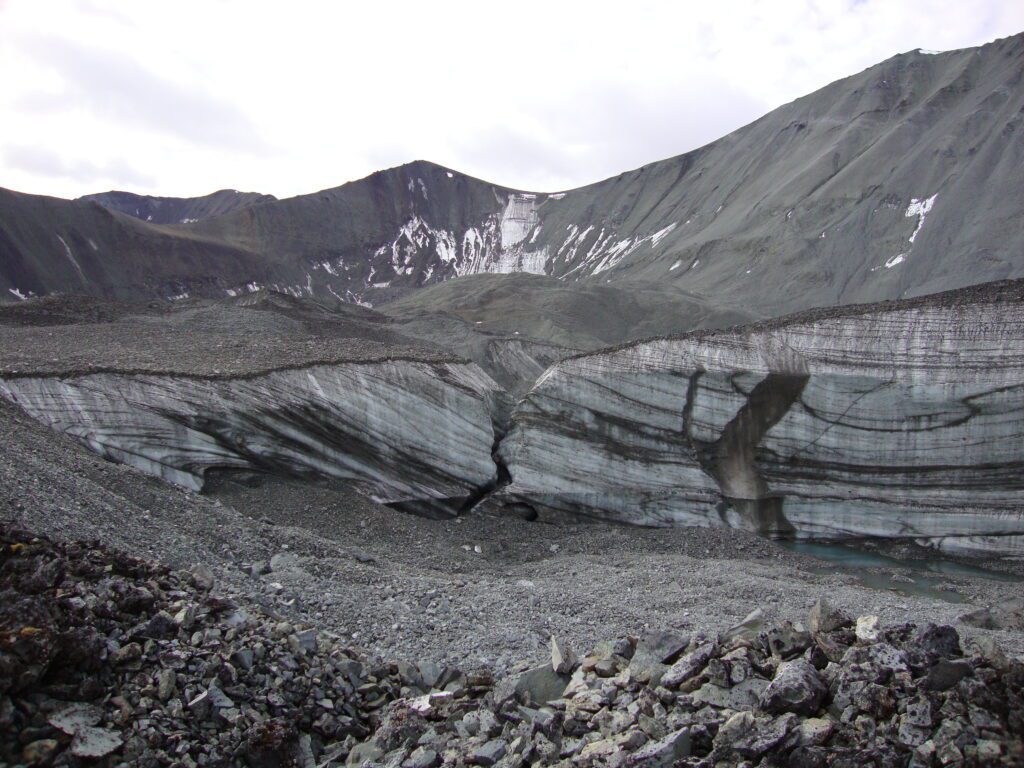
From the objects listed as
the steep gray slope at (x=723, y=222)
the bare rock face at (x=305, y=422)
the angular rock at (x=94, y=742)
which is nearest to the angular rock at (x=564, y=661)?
the angular rock at (x=94, y=742)

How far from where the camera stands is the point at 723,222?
75625 millimetres

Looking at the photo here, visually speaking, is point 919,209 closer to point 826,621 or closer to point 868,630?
point 826,621

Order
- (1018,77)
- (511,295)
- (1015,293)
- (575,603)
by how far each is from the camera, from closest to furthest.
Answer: (575,603) < (1015,293) < (511,295) < (1018,77)

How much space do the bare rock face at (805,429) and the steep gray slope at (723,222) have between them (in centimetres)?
3777

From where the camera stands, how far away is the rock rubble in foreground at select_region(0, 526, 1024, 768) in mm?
5383

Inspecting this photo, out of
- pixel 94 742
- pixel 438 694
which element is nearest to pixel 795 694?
pixel 438 694

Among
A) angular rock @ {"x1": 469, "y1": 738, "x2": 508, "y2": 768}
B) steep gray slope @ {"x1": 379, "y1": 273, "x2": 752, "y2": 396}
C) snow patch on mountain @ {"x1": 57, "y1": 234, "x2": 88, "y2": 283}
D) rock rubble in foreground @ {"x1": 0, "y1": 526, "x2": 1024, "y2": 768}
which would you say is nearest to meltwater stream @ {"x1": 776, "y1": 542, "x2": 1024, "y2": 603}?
rock rubble in foreground @ {"x1": 0, "y1": 526, "x2": 1024, "y2": 768}

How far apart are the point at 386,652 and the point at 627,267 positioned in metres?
73.0

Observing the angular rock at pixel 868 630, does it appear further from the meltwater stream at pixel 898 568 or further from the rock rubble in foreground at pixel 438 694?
the meltwater stream at pixel 898 568

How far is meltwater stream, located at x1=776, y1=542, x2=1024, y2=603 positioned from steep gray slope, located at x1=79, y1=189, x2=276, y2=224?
124890 mm

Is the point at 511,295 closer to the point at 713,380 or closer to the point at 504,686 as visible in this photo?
the point at 713,380

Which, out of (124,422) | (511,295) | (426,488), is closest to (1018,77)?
(511,295)

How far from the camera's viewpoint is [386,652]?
9.58 meters

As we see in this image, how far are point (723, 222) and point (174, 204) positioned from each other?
98.1 meters
